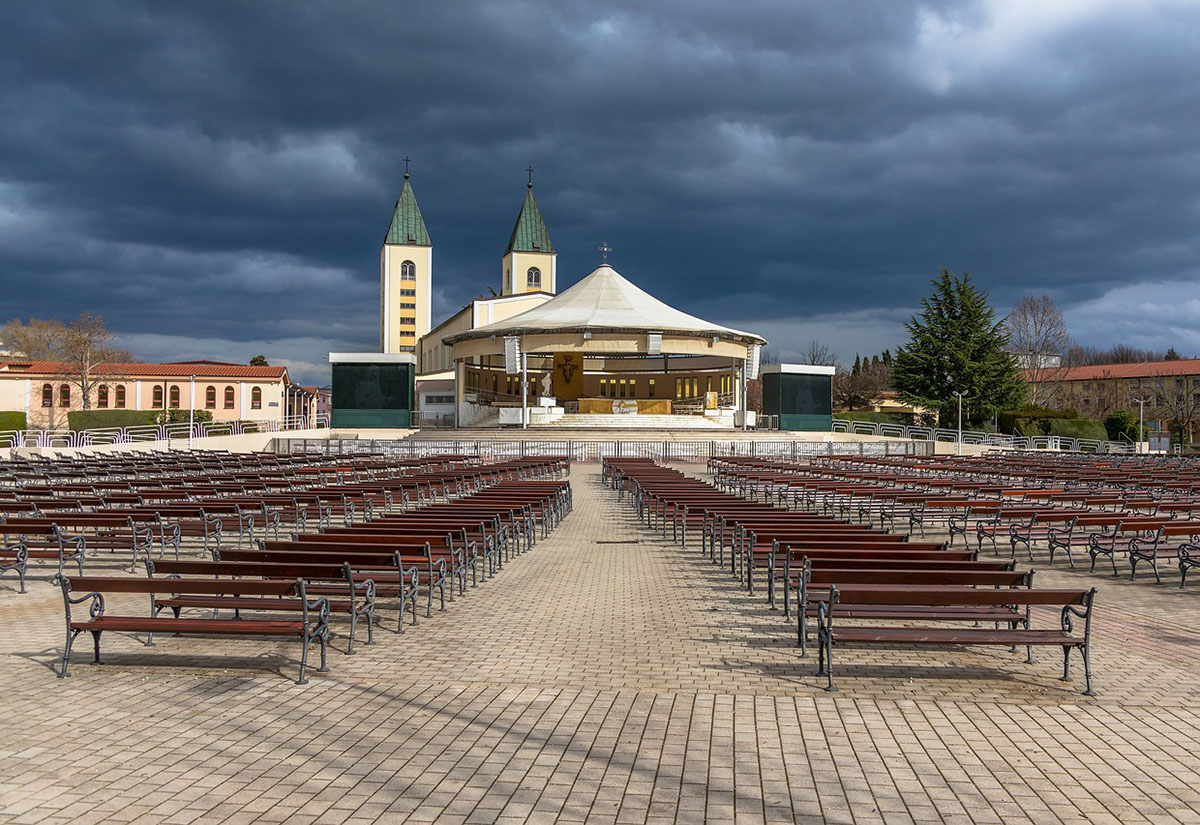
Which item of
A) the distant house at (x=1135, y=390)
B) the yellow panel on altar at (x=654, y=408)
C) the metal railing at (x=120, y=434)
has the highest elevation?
the distant house at (x=1135, y=390)

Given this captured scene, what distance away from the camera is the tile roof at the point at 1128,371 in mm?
79125

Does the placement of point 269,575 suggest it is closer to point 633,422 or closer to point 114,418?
point 633,422

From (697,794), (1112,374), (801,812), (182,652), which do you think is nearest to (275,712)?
(182,652)

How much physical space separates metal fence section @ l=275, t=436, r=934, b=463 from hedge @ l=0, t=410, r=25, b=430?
14.8 meters

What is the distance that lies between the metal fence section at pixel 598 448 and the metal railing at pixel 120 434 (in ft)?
20.7

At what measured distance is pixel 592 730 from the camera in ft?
16.0

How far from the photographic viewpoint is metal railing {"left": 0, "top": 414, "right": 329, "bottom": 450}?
115ft

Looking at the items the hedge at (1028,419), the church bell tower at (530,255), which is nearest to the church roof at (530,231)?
the church bell tower at (530,255)

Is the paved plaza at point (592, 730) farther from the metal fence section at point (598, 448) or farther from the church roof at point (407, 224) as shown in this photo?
the church roof at point (407, 224)

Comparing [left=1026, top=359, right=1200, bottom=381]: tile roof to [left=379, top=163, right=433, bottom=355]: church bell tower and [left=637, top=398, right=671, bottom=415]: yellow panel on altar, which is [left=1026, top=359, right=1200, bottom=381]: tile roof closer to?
[left=637, top=398, right=671, bottom=415]: yellow panel on altar

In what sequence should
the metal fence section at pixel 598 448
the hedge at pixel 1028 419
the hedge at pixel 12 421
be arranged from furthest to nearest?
1. the hedge at pixel 1028 419
2. the hedge at pixel 12 421
3. the metal fence section at pixel 598 448

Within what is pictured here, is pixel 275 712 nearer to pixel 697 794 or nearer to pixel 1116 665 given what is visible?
pixel 697 794

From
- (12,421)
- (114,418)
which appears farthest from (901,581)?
(114,418)

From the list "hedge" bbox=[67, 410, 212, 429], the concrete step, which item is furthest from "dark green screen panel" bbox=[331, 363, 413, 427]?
"hedge" bbox=[67, 410, 212, 429]
